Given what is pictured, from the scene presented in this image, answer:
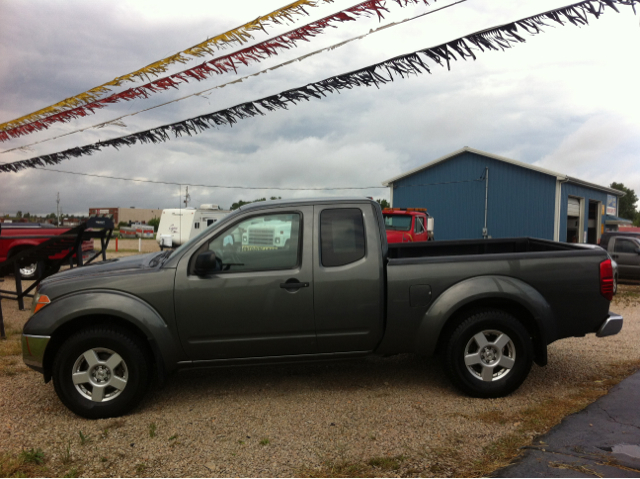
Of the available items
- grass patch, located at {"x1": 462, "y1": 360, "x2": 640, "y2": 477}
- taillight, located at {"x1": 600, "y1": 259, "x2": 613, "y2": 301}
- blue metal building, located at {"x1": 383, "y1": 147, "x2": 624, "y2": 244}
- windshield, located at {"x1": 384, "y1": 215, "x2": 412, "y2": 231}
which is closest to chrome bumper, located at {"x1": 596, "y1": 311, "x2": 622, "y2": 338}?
taillight, located at {"x1": 600, "y1": 259, "x2": 613, "y2": 301}

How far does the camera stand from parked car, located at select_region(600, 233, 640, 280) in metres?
13.0

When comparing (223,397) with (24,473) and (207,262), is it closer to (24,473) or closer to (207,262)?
(207,262)

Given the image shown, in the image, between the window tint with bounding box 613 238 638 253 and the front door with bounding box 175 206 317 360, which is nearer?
the front door with bounding box 175 206 317 360

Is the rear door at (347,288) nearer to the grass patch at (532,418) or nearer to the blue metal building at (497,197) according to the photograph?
the grass patch at (532,418)

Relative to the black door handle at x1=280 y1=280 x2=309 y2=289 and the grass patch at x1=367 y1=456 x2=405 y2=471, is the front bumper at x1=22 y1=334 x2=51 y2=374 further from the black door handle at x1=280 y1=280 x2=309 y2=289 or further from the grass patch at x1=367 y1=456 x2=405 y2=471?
the grass patch at x1=367 y1=456 x2=405 y2=471

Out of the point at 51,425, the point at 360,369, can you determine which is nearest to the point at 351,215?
the point at 360,369

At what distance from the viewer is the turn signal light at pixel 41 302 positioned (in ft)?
12.8

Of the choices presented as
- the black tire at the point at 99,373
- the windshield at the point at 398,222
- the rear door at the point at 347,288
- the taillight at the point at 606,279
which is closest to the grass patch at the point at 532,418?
the taillight at the point at 606,279

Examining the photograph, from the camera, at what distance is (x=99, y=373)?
12.8 feet

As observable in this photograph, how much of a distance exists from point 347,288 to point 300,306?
0.44 meters

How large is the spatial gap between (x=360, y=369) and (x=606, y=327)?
7.92 feet

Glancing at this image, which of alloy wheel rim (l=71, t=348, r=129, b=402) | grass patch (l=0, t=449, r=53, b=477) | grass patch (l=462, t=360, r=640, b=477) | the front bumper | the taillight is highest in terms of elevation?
the taillight

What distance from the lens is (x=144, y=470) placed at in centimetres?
305

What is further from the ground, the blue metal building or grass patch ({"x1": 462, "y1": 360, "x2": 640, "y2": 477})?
the blue metal building
